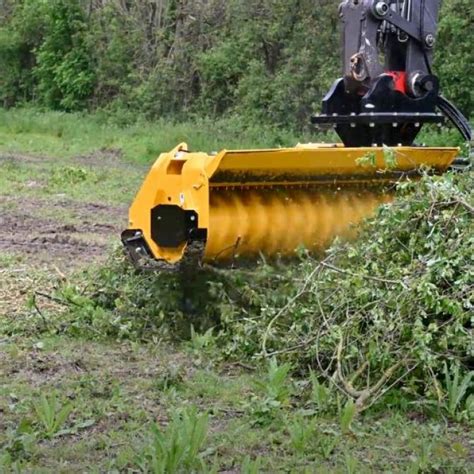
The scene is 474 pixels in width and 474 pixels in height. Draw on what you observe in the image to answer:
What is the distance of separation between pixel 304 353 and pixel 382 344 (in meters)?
0.56

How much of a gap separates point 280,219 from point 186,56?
21.4m

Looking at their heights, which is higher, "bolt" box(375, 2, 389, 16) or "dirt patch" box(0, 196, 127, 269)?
"bolt" box(375, 2, 389, 16)

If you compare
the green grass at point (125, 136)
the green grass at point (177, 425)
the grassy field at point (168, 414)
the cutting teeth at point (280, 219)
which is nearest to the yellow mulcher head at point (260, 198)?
the cutting teeth at point (280, 219)

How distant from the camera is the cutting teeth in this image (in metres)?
6.70

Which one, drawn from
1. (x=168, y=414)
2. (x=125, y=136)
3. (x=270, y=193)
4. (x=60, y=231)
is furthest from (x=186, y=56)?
(x=168, y=414)

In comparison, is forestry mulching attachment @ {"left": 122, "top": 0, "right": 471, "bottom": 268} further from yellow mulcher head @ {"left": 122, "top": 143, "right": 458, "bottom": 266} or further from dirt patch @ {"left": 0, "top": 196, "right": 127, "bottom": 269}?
dirt patch @ {"left": 0, "top": 196, "right": 127, "bottom": 269}

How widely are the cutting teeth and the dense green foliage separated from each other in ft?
39.1

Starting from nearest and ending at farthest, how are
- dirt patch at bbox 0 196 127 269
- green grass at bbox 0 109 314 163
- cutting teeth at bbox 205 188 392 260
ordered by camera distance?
cutting teeth at bbox 205 188 392 260 < dirt patch at bbox 0 196 127 269 < green grass at bbox 0 109 314 163

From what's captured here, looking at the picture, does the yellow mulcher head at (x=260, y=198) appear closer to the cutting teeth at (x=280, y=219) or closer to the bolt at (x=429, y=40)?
the cutting teeth at (x=280, y=219)

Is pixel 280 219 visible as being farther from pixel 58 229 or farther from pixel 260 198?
pixel 58 229

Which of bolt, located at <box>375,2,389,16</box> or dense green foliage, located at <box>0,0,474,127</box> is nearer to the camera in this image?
bolt, located at <box>375,2,389,16</box>

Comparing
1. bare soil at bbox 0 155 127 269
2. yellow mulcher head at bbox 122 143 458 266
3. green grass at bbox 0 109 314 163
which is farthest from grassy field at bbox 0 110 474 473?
green grass at bbox 0 109 314 163

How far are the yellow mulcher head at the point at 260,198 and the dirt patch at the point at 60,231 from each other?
8.22 feet

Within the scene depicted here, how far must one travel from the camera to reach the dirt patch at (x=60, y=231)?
9.82m
